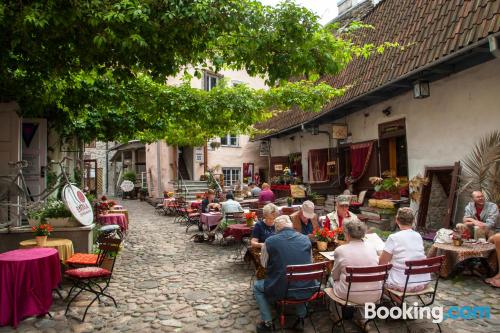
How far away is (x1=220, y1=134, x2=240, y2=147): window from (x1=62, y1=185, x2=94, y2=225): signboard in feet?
48.2

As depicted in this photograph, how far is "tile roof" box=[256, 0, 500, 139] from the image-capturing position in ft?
21.3

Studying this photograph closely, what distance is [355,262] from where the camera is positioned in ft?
12.0

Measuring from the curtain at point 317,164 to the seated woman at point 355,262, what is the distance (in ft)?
31.5

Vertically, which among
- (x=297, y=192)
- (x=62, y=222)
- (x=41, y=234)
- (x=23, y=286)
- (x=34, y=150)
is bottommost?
(x=23, y=286)

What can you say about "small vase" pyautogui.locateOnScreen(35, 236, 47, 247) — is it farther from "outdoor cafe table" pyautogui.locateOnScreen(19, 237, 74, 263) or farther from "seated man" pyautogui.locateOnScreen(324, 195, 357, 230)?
"seated man" pyautogui.locateOnScreen(324, 195, 357, 230)

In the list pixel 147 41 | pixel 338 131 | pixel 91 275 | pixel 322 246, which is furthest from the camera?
pixel 338 131

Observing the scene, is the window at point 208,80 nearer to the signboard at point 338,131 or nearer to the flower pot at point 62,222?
the signboard at point 338,131

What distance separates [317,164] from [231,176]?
8494 mm

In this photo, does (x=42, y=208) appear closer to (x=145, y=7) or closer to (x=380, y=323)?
(x=145, y=7)

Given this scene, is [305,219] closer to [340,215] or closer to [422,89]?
[340,215]

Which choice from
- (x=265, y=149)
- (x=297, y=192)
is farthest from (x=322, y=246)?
(x=265, y=149)

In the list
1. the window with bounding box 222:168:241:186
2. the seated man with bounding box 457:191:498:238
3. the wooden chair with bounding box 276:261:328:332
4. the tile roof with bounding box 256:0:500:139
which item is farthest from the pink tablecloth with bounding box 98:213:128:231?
the window with bounding box 222:168:241:186

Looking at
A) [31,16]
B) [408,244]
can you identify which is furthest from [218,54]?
[408,244]

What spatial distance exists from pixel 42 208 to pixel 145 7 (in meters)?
4.84
